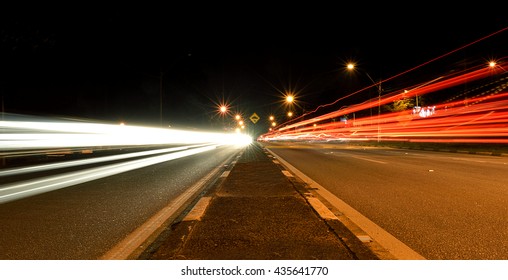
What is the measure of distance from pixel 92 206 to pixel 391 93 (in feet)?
156

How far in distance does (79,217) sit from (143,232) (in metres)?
1.62

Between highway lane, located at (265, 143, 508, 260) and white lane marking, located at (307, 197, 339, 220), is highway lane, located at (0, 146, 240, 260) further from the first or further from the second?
highway lane, located at (265, 143, 508, 260)

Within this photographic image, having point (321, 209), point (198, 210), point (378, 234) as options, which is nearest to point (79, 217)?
point (198, 210)

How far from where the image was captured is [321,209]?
624 centimetres

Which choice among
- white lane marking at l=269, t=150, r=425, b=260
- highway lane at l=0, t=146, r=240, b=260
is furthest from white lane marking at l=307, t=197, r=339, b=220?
highway lane at l=0, t=146, r=240, b=260

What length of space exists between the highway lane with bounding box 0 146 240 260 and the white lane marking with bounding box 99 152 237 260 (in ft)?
0.32

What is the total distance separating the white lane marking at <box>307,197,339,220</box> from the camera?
574 centimetres

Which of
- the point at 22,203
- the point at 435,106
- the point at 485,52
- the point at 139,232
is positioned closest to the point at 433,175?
the point at 139,232

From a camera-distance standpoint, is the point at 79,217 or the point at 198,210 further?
the point at 198,210

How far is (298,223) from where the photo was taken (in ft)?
17.5

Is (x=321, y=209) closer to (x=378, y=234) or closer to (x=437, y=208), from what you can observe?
(x=378, y=234)

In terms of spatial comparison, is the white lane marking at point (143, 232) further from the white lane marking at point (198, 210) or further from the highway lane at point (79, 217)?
the white lane marking at point (198, 210)

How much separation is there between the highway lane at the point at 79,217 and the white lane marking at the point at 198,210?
62 centimetres
